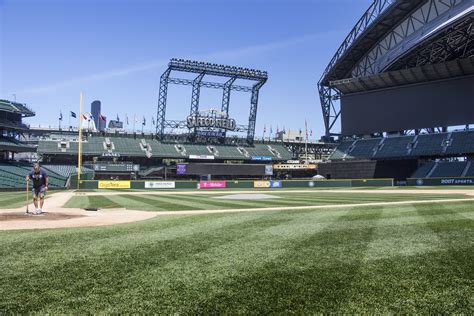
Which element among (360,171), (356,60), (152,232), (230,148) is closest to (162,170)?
(230,148)

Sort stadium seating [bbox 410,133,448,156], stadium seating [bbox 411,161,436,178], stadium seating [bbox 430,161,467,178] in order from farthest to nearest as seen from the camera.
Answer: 1. stadium seating [bbox 410,133,448,156]
2. stadium seating [bbox 411,161,436,178]
3. stadium seating [bbox 430,161,467,178]

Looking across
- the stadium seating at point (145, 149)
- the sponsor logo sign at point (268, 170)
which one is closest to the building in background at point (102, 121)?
the stadium seating at point (145, 149)

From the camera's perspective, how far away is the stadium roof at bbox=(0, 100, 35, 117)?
5834 cm

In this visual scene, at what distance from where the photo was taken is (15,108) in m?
59.5

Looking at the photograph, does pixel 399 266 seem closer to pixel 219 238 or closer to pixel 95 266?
pixel 219 238

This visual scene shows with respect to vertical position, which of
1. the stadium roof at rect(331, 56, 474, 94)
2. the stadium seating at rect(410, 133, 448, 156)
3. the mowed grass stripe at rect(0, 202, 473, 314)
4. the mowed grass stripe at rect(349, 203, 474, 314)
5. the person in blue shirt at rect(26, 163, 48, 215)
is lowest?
the mowed grass stripe at rect(0, 202, 473, 314)

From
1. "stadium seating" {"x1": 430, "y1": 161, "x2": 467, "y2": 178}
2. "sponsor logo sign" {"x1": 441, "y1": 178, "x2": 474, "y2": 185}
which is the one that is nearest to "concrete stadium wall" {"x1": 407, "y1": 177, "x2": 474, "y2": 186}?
"sponsor logo sign" {"x1": 441, "y1": 178, "x2": 474, "y2": 185}

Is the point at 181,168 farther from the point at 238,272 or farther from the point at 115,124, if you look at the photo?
the point at 238,272

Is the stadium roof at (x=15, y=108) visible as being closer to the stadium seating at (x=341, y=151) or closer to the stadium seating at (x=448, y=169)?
the stadium seating at (x=341, y=151)

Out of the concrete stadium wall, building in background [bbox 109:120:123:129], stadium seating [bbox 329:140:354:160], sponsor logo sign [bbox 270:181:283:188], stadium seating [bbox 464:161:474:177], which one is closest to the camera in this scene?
the concrete stadium wall

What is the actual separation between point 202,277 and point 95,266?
1.83 metres

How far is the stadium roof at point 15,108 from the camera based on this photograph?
58.3m

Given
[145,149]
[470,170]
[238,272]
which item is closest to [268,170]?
[145,149]

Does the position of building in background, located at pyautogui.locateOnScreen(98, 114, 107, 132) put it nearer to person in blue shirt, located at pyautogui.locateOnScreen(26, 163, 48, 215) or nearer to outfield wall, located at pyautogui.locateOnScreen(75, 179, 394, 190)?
outfield wall, located at pyautogui.locateOnScreen(75, 179, 394, 190)
